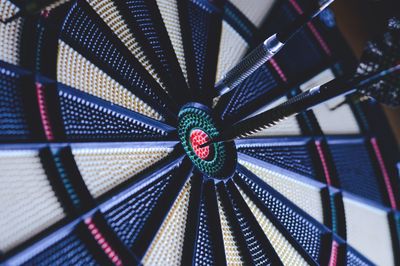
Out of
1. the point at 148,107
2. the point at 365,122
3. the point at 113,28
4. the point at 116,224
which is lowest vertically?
the point at 365,122

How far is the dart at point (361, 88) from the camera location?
8.07 ft

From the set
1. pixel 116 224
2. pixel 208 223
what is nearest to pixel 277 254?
pixel 208 223

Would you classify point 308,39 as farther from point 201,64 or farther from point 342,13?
point 201,64

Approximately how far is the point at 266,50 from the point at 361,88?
2.79ft

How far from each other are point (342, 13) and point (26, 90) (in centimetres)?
493

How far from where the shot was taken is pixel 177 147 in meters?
3.97

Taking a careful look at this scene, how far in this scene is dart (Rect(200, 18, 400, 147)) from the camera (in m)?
2.46

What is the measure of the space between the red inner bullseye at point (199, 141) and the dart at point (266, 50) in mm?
440

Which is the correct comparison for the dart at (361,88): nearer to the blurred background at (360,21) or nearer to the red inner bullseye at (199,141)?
the red inner bullseye at (199,141)

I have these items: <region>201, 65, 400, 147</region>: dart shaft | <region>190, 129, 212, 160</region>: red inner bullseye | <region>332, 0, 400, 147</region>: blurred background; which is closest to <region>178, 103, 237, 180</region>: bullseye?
<region>190, 129, 212, 160</region>: red inner bullseye

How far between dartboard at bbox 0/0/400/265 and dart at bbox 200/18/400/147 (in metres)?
0.53

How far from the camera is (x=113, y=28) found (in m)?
3.86

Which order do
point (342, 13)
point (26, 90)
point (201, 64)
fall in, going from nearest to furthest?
point (26, 90) < point (201, 64) < point (342, 13)

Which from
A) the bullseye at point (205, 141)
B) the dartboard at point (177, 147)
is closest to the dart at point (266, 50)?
the dartboard at point (177, 147)
